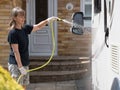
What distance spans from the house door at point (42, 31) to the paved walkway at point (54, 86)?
7.94 feet

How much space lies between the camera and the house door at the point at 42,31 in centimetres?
1366

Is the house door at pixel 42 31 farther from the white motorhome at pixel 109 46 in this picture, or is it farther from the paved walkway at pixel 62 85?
the white motorhome at pixel 109 46

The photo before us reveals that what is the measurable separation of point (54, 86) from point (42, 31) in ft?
A: 10.8

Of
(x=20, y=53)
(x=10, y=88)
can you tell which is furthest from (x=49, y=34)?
(x=10, y=88)

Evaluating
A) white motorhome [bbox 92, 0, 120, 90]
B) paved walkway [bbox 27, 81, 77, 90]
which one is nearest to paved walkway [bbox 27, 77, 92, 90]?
paved walkway [bbox 27, 81, 77, 90]

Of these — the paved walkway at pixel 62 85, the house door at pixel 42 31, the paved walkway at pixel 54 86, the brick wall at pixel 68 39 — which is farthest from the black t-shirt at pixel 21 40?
the house door at pixel 42 31

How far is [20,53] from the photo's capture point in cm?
642

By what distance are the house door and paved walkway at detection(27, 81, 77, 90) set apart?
7.94 feet

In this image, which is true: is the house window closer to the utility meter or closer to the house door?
the house door

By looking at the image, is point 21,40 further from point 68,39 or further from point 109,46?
point 68,39

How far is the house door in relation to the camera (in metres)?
13.7

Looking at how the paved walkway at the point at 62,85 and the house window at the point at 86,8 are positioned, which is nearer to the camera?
the paved walkway at the point at 62,85

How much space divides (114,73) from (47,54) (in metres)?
9.81

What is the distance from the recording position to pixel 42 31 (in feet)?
45.4
